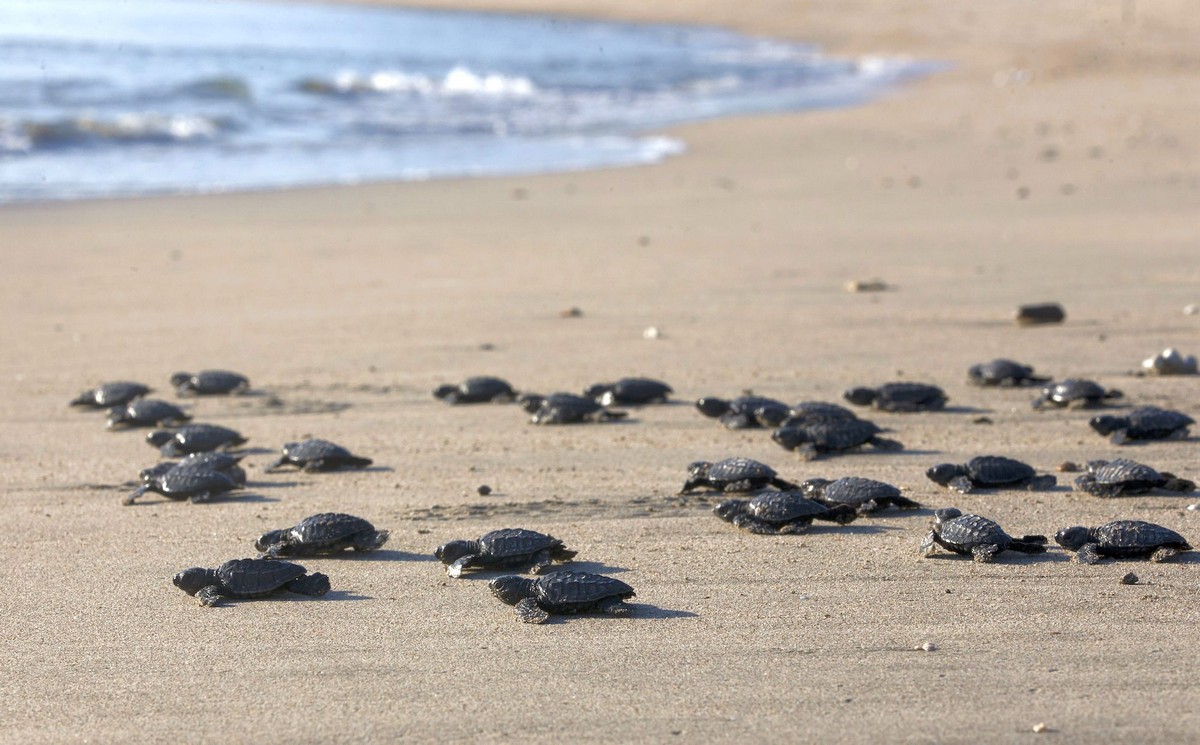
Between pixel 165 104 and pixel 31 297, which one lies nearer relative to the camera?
pixel 31 297

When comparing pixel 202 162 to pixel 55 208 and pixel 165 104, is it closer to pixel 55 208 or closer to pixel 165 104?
pixel 55 208

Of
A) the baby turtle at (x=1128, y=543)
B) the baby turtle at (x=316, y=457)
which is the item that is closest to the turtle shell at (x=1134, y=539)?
the baby turtle at (x=1128, y=543)

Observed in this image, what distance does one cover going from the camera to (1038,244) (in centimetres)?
948

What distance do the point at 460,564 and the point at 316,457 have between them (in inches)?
52.0

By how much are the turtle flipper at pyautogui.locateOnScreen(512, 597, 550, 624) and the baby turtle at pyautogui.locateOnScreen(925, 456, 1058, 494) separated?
1760 millimetres

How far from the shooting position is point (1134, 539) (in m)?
3.95

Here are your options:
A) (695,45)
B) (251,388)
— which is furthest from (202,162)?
(695,45)

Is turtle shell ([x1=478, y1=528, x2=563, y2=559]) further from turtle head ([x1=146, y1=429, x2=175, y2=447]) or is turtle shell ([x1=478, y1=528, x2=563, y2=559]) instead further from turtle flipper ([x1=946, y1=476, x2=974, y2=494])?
turtle head ([x1=146, y1=429, x2=175, y2=447])

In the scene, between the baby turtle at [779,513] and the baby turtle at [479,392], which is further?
the baby turtle at [479,392]

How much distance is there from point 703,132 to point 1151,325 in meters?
10.8

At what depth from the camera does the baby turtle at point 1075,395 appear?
5.66 m

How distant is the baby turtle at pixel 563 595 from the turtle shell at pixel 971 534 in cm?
103

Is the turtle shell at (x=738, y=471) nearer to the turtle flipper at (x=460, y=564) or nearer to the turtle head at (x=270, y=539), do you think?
the turtle flipper at (x=460, y=564)

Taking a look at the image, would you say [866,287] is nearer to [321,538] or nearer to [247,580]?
[321,538]
